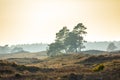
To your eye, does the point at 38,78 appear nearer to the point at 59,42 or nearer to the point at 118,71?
the point at 118,71

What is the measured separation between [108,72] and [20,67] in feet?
59.3

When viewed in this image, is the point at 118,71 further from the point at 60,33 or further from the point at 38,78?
the point at 60,33

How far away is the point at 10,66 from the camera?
5312 centimetres

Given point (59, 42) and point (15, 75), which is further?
point (59, 42)

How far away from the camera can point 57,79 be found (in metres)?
39.5

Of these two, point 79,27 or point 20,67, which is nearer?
point 20,67

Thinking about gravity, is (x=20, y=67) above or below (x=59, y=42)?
below

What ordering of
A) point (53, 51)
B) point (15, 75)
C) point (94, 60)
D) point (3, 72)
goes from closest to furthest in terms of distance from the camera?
1. point (15, 75)
2. point (3, 72)
3. point (94, 60)
4. point (53, 51)

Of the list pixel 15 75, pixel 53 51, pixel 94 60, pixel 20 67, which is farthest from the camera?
pixel 53 51

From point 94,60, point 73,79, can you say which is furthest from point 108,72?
point 94,60

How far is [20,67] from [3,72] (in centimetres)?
623

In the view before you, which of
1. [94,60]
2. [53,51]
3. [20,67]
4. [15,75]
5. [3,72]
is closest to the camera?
[15,75]

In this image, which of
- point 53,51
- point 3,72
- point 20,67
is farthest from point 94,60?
point 53,51

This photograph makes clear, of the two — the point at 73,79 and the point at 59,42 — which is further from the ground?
the point at 59,42
